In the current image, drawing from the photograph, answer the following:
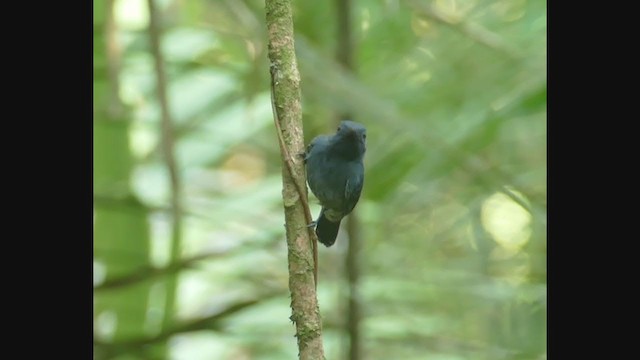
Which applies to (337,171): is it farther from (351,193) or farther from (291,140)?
(291,140)

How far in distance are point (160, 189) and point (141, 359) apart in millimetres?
1878

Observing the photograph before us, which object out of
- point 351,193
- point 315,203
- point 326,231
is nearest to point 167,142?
point 315,203

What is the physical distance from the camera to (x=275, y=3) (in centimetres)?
213

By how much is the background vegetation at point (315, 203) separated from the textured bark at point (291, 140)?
0.95m

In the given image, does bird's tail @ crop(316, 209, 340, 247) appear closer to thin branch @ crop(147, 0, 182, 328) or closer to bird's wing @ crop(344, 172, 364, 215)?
bird's wing @ crop(344, 172, 364, 215)

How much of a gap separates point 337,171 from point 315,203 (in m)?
0.35

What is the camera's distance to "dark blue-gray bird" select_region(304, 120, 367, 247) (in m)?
2.81

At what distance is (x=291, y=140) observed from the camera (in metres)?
2.10

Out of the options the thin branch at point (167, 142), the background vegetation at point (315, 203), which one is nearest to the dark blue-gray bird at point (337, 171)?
the background vegetation at point (315, 203)

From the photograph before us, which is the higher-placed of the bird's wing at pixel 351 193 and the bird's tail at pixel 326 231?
the bird's wing at pixel 351 193

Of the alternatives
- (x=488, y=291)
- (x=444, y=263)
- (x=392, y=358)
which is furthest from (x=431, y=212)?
(x=488, y=291)

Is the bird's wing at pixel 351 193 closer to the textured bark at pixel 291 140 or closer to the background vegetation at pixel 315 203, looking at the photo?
the background vegetation at pixel 315 203

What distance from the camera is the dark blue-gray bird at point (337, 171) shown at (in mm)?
2812

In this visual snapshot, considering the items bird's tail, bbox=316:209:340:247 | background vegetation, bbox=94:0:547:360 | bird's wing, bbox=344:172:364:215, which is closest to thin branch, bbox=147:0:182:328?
background vegetation, bbox=94:0:547:360
